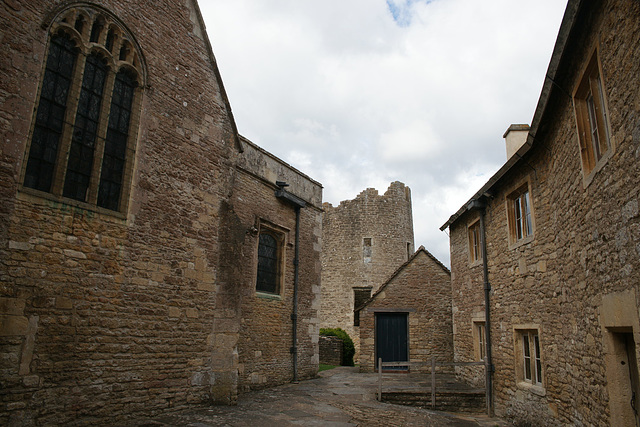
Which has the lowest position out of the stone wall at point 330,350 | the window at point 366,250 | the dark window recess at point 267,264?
the stone wall at point 330,350

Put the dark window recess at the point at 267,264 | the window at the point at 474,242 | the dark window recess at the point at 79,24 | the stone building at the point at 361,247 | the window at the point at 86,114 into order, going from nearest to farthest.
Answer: the window at the point at 86,114 → the dark window recess at the point at 79,24 → the window at the point at 474,242 → the dark window recess at the point at 267,264 → the stone building at the point at 361,247

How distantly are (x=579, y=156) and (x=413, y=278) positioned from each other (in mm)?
11258

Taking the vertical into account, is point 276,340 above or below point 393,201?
below

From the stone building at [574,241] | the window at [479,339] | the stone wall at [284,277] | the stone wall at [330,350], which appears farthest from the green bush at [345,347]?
the stone building at [574,241]

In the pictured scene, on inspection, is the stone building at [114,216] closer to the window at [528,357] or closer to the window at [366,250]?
the window at [528,357]

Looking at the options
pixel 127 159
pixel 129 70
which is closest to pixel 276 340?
pixel 127 159

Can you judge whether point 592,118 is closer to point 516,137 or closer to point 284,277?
point 516,137

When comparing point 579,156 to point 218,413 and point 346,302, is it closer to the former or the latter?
point 218,413

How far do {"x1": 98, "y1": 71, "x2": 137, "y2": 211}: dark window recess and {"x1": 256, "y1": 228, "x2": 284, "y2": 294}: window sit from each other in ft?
17.6

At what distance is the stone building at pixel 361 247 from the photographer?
84.5 feet

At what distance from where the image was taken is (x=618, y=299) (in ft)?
14.3

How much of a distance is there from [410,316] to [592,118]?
11.8 meters

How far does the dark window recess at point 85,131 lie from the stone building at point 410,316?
11.7m

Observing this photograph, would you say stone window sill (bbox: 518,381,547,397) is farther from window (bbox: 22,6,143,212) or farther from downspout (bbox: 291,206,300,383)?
window (bbox: 22,6,143,212)
